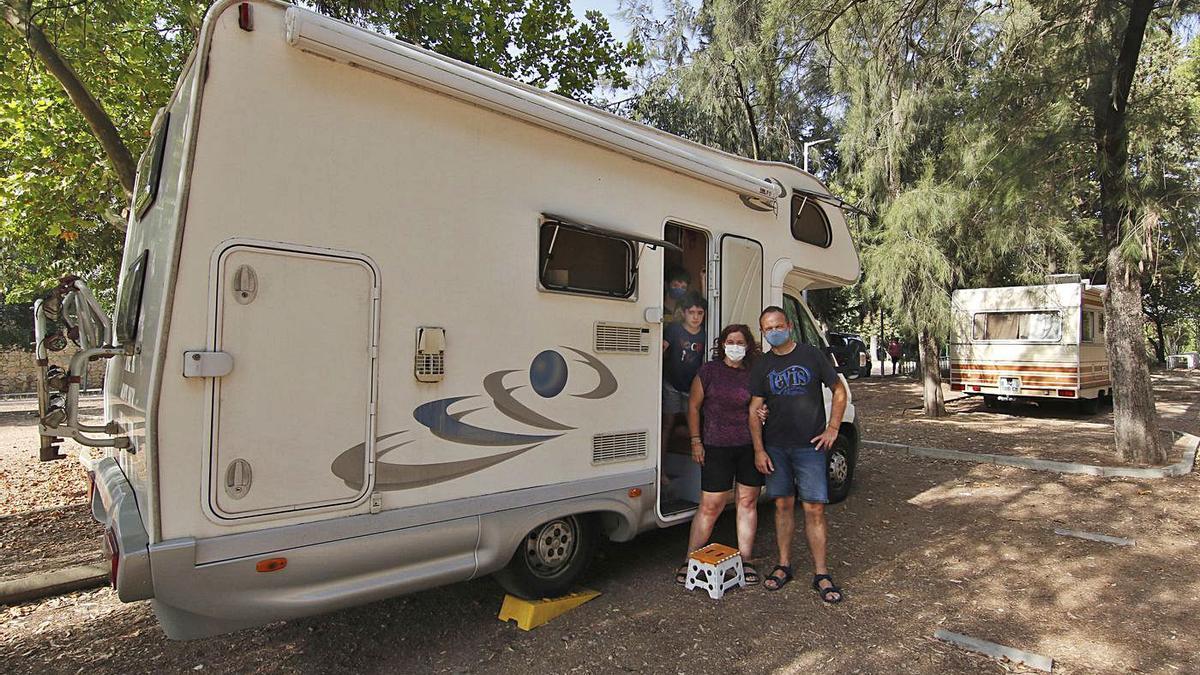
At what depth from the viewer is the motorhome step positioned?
3.70 meters

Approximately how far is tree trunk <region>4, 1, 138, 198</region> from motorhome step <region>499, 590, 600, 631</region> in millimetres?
4912

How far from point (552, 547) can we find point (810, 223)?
3.39m

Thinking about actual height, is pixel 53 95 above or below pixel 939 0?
below

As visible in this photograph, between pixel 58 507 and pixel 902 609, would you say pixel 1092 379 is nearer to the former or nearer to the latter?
pixel 902 609

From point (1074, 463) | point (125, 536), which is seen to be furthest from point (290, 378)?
point (1074, 463)

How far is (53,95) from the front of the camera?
726cm

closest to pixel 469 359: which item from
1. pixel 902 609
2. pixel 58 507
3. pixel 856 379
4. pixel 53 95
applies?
pixel 902 609

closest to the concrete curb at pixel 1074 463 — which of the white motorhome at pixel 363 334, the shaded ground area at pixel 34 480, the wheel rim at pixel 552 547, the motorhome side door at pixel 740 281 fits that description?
the motorhome side door at pixel 740 281

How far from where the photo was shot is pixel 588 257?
3.92 m

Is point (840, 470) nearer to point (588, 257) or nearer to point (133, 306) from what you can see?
point (588, 257)

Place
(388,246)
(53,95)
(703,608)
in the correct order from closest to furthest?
(388,246), (703,608), (53,95)

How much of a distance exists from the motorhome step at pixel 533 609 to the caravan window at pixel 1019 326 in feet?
38.8

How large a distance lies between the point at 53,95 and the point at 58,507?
169 inches

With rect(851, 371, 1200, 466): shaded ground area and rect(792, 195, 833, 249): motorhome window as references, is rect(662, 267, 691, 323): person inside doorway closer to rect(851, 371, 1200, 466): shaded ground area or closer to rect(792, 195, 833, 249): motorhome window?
rect(792, 195, 833, 249): motorhome window
